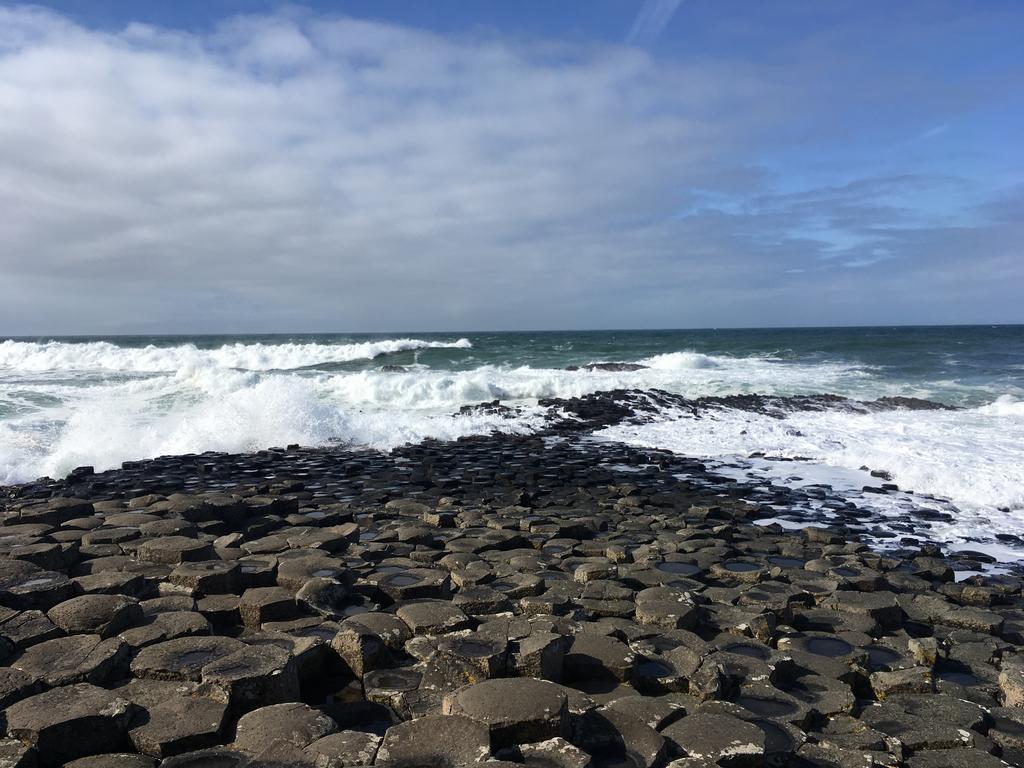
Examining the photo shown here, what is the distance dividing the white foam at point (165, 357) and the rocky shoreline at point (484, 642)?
139ft

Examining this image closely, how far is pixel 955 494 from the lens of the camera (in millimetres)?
12188

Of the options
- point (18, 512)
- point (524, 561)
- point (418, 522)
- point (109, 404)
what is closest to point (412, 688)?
point (524, 561)

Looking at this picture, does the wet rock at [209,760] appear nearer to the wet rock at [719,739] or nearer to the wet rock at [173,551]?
the wet rock at [719,739]

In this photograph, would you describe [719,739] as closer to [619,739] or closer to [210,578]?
[619,739]

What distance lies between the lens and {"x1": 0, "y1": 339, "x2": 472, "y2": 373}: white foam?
50719mm

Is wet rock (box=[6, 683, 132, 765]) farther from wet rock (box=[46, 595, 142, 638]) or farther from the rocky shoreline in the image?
wet rock (box=[46, 595, 142, 638])

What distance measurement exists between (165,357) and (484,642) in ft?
177

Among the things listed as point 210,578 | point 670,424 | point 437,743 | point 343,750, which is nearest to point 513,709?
point 437,743

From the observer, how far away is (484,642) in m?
4.86

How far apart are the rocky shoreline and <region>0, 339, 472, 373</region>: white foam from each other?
42224mm

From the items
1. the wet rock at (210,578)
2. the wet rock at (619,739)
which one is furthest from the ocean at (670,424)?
the wet rock at (210,578)

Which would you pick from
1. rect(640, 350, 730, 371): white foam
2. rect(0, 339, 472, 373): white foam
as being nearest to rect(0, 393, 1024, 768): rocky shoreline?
rect(640, 350, 730, 371): white foam

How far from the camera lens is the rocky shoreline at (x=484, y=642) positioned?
3.82m

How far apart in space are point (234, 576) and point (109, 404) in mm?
17982
